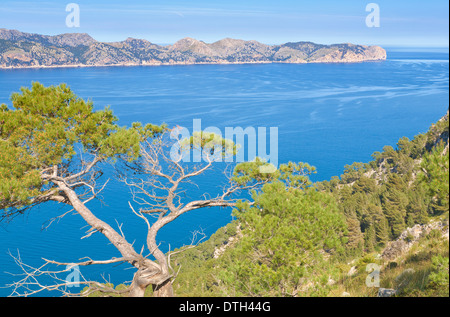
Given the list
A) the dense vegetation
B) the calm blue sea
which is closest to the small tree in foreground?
the dense vegetation

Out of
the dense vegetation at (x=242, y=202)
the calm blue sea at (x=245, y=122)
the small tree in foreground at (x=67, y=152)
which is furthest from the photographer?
the calm blue sea at (x=245, y=122)

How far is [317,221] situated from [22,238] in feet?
134

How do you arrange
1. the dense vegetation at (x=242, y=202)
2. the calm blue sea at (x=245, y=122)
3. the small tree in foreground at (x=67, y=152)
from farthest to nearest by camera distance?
1. the calm blue sea at (x=245, y=122)
2. the small tree in foreground at (x=67, y=152)
3. the dense vegetation at (x=242, y=202)

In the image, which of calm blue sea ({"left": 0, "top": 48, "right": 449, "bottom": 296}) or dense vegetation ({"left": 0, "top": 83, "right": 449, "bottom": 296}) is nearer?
dense vegetation ({"left": 0, "top": 83, "right": 449, "bottom": 296})

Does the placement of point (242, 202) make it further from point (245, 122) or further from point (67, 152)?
point (245, 122)

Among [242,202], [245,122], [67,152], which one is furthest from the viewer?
[245,122]

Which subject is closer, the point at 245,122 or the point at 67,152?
the point at 67,152

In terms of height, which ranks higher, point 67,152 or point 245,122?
point 67,152

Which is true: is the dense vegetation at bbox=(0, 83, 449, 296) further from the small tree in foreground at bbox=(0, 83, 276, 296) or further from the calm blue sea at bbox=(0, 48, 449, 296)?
the calm blue sea at bbox=(0, 48, 449, 296)

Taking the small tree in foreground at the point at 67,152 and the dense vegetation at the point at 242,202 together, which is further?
the small tree in foreground at the point at 67,152

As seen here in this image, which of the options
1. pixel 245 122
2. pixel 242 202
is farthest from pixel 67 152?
pixel 245 122

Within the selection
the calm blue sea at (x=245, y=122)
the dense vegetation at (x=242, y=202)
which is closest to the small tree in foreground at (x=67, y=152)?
the dense vegetation at (x=242, y=202)

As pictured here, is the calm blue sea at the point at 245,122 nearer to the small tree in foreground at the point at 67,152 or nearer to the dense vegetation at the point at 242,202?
the small tree in foreground at the point at 67,152
